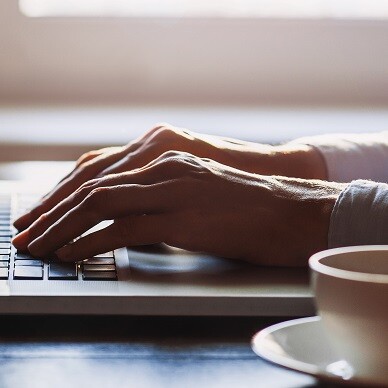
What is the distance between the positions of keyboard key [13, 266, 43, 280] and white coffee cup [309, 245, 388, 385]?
250 millimetres

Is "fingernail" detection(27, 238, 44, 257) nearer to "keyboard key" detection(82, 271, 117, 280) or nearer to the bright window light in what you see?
"keyboard key" detection(82, 271, 117, 280)

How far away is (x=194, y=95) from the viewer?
5.65 feet

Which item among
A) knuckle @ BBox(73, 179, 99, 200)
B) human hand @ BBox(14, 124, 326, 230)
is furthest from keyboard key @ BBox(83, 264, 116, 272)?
human hand @ BBox(14, 124, 326, 230)

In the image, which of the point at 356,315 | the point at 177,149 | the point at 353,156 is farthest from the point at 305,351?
the point at 353,156

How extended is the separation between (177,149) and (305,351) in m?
0.49

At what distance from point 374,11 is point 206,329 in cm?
125

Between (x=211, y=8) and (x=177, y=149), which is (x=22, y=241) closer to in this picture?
(x=177, y=149)

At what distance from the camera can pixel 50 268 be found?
704 mm

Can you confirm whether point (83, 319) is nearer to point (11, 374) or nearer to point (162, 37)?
point (11, 374)

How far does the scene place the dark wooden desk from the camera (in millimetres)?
504

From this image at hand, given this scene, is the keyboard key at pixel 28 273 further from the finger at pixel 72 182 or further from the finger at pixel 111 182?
the finger at pixel 72 182

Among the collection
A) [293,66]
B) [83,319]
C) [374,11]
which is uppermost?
[374,11]

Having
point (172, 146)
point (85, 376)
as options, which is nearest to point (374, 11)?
point (172, 146)

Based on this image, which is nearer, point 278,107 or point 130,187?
point 130,187
